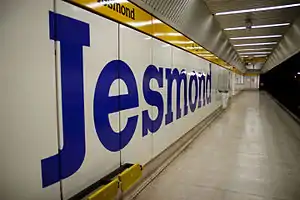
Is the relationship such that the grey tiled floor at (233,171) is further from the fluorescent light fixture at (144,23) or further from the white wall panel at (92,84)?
the fluorescent light fixture at (144,23)

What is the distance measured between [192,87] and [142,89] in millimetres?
3110

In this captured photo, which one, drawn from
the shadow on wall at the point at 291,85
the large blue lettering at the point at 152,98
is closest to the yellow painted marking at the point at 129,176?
the large blue lettering at the point at 152,98

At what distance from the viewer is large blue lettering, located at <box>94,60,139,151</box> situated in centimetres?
237

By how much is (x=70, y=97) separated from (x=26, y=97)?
1.39 feet

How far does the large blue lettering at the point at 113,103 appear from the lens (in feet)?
7.76

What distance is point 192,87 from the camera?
6137 mm

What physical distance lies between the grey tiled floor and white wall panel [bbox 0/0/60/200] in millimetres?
1575

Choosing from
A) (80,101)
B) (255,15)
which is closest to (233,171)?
(80,101)

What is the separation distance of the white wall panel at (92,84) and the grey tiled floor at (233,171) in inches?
32.9

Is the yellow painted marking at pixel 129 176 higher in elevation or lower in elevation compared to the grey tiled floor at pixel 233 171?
higher

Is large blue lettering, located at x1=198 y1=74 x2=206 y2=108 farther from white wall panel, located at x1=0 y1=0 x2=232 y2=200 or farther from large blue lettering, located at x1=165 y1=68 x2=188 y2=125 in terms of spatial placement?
white wall panel, located at x1=0 y1=0 x2=232 y2=200

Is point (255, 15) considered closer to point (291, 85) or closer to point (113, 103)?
point (113, 103)

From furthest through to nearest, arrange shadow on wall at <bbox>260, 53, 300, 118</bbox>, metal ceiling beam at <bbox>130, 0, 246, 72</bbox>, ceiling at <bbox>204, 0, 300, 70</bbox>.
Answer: shadow on wall at <bbox>260, 53, 300, 118</bbox>
ceiling at <bbox>204, 0, 300, 70</bbox>
metal ceiling beam at <bbox>130, 0, 246, 72</bbox>

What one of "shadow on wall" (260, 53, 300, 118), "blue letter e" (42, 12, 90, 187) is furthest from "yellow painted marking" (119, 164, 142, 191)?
"shadow on wall" (260, 53, 300, 118)
